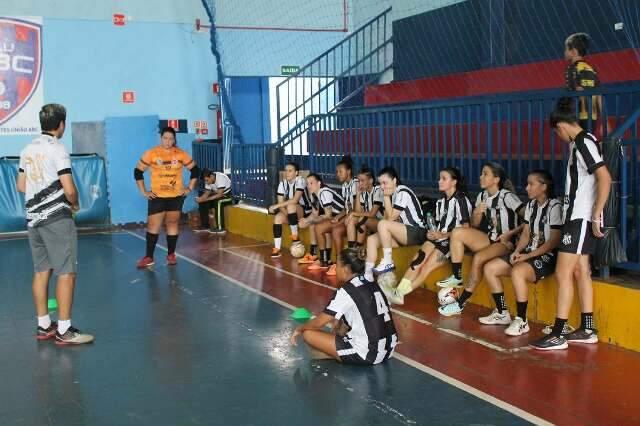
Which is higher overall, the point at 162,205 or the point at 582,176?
the point at 582,176

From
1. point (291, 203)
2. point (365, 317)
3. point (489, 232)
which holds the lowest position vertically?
point (365, 317)

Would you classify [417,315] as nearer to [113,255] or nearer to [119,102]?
[113,255]

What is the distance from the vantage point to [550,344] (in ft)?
18.7

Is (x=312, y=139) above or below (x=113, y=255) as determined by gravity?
above

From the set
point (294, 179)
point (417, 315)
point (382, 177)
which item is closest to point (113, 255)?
point (294, 179)

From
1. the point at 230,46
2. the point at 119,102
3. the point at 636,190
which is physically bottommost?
the point at 636,190

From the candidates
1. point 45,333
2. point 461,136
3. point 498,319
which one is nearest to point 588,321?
point 498,319

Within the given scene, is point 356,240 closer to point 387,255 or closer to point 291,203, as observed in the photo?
point 387,255

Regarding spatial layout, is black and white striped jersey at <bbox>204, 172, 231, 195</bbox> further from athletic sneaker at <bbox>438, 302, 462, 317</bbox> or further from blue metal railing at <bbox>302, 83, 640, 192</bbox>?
athletic sneaker at <bbox>438, 302, 462, 317</bbox>

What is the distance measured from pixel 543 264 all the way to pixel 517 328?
1.87ft

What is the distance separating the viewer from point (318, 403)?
4719mm

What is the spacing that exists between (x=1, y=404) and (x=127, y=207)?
9.68 metres

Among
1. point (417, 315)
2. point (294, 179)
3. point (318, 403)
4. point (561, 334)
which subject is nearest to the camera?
point (318, 403)

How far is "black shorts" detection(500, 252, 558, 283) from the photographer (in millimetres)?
6180
